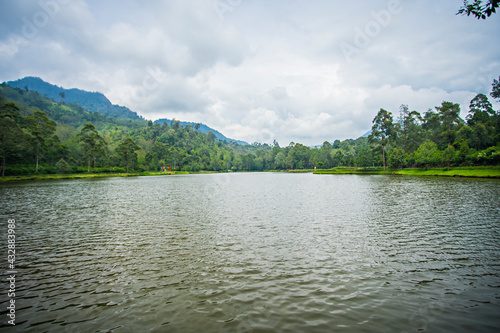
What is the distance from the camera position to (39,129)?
94.6 metres

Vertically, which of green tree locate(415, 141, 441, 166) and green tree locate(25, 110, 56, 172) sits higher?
green tree locate(25, 110, 56, 172)

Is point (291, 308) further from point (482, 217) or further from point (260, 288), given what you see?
point (482, 217)

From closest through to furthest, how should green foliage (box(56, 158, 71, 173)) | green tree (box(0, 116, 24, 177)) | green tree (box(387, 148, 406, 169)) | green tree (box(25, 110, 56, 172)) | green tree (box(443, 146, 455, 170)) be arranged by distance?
green tree (box(0, 116, 24, 177)) → green tree (box(443, 146, 455, 170)) → green tree (box(25, 110, 56, 172)) → green foliage (box(56, 158, 71, 173)) → green tree (box(387, 148, 406, 169))

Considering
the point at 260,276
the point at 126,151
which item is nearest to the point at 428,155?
the point at 260,276

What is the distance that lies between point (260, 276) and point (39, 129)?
4877 inches

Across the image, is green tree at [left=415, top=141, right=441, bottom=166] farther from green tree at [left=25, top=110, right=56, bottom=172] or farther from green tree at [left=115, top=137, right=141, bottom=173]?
green tree at [left=25, top=110, right=56, bottom=172]

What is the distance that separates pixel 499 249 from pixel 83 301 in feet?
58.8

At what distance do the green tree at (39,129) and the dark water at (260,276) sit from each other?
96.9 meters

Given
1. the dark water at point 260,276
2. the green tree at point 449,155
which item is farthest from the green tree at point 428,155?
the dark water at point 260,276

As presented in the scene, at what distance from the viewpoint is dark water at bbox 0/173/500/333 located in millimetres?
6156

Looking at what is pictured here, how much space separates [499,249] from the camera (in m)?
11.2

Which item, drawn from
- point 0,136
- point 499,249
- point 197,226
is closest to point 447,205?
point 499,249

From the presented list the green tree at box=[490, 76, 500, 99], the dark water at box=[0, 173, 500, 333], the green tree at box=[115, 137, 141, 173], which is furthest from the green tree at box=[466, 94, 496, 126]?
the green tree at box=[115, 137, 141, 173]

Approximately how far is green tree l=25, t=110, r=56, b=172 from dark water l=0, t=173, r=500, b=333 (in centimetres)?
9691
